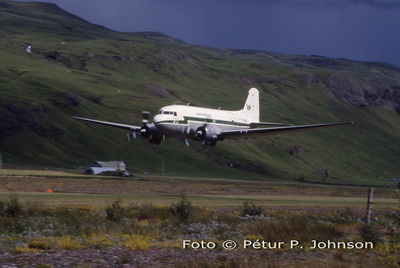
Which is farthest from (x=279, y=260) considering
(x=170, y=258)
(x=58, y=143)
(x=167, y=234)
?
(x=58, y=143)

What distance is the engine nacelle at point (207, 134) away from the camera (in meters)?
72.3

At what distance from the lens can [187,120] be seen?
2837 inches

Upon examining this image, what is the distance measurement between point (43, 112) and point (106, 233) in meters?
153

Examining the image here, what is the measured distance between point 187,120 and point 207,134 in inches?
107

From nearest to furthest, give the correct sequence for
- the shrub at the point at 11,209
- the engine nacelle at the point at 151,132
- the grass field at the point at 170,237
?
the grass field at the point at 170,237 < the shrub at the point at 11,209 < the engine nacelle at the point at 151,132

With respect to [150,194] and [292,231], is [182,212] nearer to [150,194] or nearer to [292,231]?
[292,231]

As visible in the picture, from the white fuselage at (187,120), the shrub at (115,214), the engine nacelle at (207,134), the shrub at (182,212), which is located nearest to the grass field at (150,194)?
the engine nacelle at (207,134)

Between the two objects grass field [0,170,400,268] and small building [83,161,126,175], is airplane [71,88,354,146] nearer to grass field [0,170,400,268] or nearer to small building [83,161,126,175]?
grass field [0,170,400,268]

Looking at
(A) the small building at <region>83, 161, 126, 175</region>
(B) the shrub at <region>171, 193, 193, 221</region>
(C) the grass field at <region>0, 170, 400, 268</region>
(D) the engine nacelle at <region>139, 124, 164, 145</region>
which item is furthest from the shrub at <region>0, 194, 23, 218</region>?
(A) the small building at <region>83, 161, 126, 175</region>

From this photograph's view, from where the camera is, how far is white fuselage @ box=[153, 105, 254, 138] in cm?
7062

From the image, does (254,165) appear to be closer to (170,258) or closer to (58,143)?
(58,143)

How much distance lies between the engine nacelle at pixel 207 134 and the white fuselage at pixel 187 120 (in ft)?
1.96

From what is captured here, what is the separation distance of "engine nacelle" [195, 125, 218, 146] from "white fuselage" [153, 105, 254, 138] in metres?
0.60

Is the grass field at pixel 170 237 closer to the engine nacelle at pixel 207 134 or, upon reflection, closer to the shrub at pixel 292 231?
the shrub at pixel 292 231
